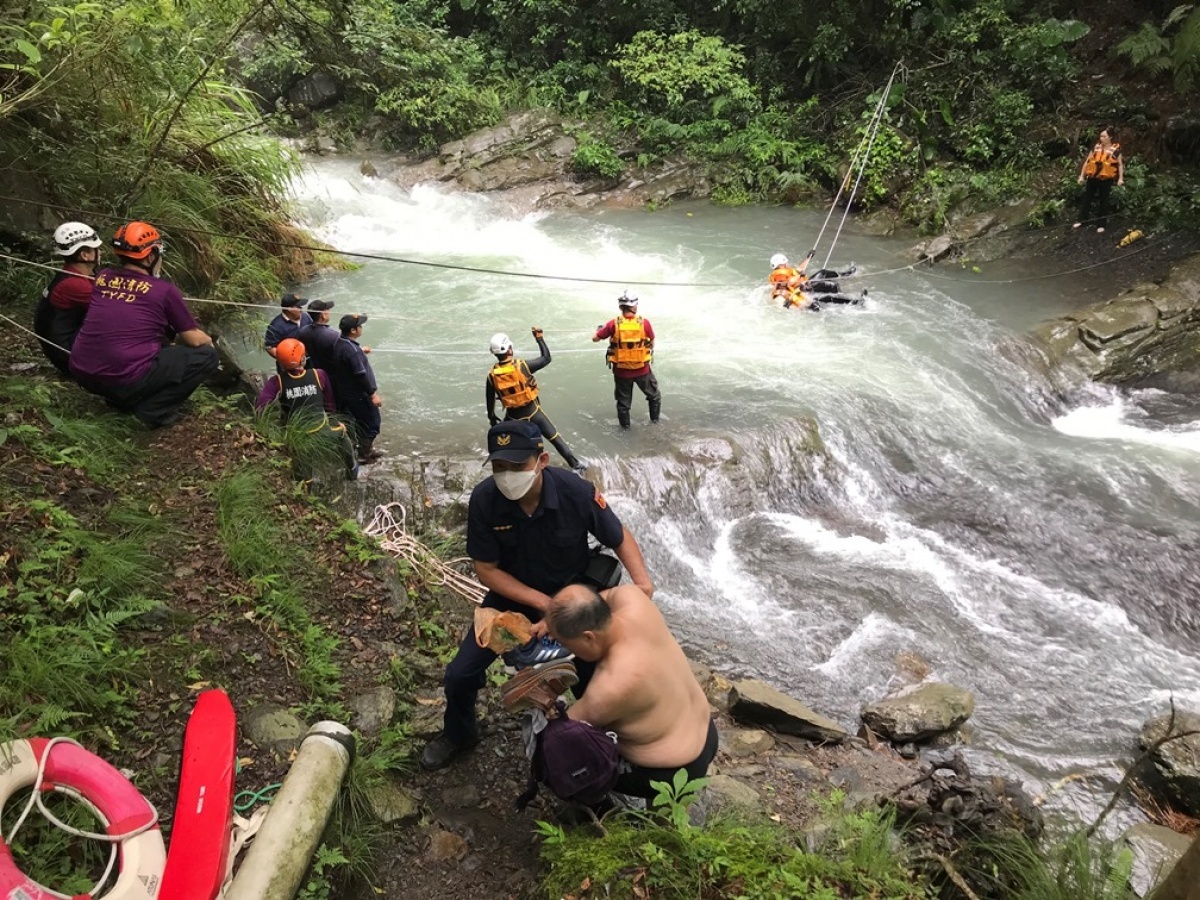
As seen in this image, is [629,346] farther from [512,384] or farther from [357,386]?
[357,386]

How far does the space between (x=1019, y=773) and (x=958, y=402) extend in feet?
18.3

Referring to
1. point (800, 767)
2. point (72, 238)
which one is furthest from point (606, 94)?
point (800, 767)

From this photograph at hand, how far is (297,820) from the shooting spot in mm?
3020

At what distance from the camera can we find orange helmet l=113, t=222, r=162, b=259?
17.3 feet

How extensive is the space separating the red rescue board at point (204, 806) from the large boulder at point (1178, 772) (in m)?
5.45

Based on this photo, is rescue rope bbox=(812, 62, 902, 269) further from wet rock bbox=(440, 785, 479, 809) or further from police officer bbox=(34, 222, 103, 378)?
wet rock bbox=(440, 785, 479, 809)

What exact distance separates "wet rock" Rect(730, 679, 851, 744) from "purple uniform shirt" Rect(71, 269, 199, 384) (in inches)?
194

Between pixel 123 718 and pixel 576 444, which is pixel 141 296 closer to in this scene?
pixel 123 718

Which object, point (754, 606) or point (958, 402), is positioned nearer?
point (754, 606)

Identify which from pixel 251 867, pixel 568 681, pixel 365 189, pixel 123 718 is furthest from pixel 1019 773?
pixel 365 189

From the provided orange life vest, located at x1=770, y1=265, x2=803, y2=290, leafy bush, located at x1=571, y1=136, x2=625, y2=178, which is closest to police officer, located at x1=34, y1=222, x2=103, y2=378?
orange life vest, located at x1=770, y1=265, x2=803, y2=290

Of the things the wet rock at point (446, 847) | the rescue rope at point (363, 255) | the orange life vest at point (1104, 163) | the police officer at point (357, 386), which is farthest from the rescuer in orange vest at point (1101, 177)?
the wet rock at point (446, 847)

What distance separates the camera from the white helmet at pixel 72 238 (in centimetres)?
547

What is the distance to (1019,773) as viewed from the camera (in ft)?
17.2
